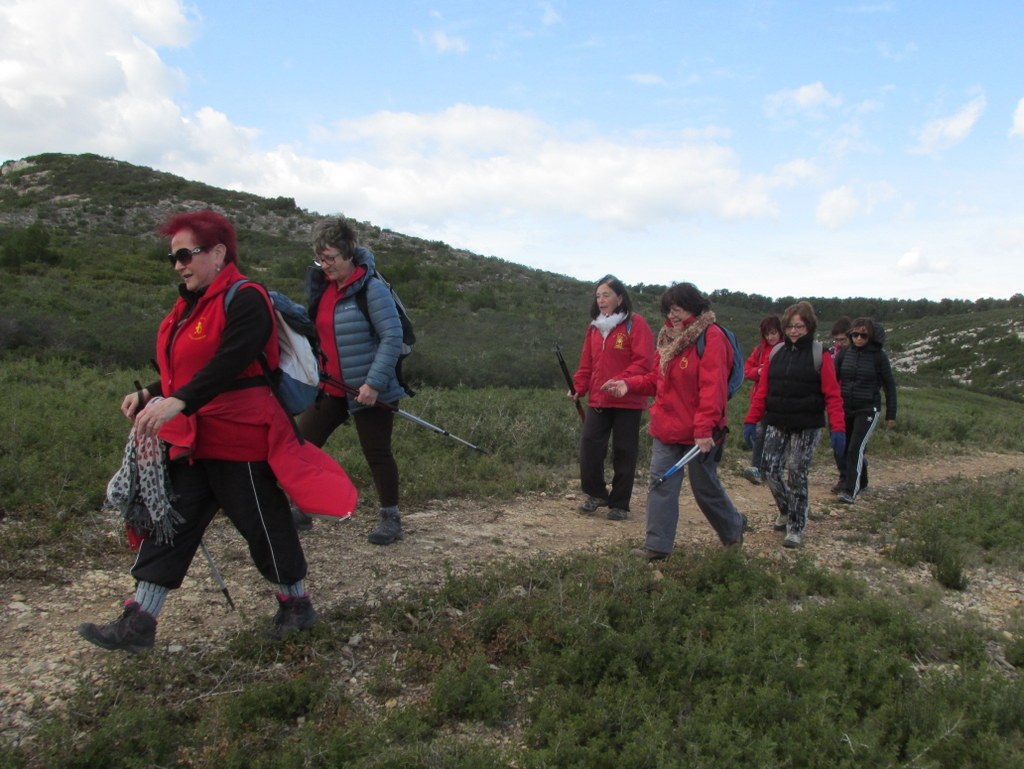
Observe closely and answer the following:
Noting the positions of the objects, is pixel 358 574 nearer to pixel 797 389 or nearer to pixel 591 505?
pixel 591 505

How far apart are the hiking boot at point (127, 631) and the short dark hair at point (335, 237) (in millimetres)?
2302

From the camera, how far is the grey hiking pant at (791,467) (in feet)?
19.9

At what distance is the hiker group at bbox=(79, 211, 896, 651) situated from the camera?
3240 mm

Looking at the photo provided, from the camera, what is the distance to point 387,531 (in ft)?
17.3

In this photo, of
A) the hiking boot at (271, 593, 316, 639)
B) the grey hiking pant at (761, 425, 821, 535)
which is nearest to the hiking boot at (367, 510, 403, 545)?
the hiking boot at (271, 593, 316, 639)

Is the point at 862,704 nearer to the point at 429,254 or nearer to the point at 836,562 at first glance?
the point at 836,562

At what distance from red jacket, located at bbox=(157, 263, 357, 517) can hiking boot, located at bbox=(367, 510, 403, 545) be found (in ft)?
6.18

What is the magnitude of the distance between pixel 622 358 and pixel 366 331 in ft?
7.72

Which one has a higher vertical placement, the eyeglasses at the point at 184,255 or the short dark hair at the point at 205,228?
the short dark hair at the point at 205,228

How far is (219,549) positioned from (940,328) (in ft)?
174

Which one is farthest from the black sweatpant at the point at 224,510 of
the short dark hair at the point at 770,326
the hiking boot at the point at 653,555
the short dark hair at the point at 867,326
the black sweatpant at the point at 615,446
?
the short dark hair at the point at 867,326

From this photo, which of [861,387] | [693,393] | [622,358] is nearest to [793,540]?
[693,393]

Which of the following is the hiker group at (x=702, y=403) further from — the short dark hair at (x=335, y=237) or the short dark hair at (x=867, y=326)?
the short dark hair at (x=335, y=237)

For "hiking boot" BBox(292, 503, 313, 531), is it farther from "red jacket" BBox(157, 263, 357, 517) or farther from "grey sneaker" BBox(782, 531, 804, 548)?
"grey sneaker" BBox(782, 531, 804, 548)
